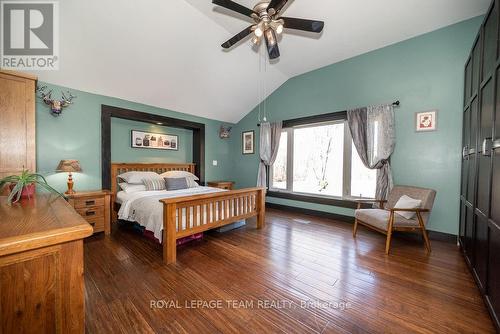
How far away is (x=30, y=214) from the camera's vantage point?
2.96 ft

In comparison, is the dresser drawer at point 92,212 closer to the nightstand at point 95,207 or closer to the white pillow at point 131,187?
the nightstand at point 95,207

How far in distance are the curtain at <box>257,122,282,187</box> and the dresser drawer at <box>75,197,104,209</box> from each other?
3.19 metres

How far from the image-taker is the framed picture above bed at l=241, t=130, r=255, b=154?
5.28 meters

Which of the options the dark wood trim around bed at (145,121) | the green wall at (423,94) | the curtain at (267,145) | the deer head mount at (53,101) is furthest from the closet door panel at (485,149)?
the deer head mount at (53,101)

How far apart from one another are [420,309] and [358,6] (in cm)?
336

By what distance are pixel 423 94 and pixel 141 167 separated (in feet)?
16.8

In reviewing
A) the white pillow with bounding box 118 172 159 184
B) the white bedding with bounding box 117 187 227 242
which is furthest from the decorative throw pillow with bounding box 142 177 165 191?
the white bedding with bounding box 117 187 227 242

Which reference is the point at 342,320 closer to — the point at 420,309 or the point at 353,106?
the point at 420,309

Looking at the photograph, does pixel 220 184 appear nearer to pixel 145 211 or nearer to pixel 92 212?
pixel 145 211

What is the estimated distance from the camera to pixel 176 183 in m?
3.77

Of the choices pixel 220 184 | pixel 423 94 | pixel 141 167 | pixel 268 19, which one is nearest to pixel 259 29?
pixel 268 19

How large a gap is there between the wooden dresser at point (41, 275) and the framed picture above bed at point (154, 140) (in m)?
3.64

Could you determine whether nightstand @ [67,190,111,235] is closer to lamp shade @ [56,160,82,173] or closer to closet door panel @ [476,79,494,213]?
lamp shade @ [56,160,82,173]

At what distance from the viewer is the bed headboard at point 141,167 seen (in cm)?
366
